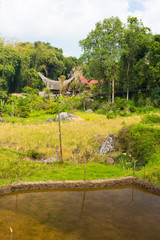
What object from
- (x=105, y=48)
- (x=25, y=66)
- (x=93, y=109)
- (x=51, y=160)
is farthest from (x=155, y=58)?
(x=25, y=66)

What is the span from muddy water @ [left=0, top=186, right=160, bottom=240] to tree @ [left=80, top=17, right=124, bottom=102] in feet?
62.9

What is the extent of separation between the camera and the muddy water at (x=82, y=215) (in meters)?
4.06

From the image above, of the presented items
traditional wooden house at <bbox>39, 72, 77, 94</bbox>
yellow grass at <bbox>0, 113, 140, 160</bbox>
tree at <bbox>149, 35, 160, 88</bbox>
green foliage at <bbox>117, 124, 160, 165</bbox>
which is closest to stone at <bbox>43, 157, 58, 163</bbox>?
yellow grass at <bbox>0, 113, 140, 160</bbox>

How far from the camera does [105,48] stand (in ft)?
79.2

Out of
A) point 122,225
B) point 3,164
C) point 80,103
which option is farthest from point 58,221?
point 80,103

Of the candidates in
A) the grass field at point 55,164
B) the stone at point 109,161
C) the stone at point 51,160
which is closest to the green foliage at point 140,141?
the grass field at point 55,164

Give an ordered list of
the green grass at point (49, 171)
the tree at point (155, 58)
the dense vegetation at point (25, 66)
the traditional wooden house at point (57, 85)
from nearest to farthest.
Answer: the green grass at point (49, 171), the tree at point (155, 58), the dense vegetation at point (25, 66), the traditional wooden house at point (57, 85)

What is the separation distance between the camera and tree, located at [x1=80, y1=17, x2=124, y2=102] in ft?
76.8

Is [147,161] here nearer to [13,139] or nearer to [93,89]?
[13,139]

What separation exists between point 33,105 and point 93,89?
8.00m

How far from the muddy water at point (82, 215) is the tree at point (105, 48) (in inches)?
755

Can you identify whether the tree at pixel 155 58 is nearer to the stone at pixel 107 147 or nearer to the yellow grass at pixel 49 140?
the yellow grass at pixel 49 140

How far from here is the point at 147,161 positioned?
23.9ft

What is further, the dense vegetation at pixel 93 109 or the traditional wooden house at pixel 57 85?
the traditional wooden house at pixel 57 85
